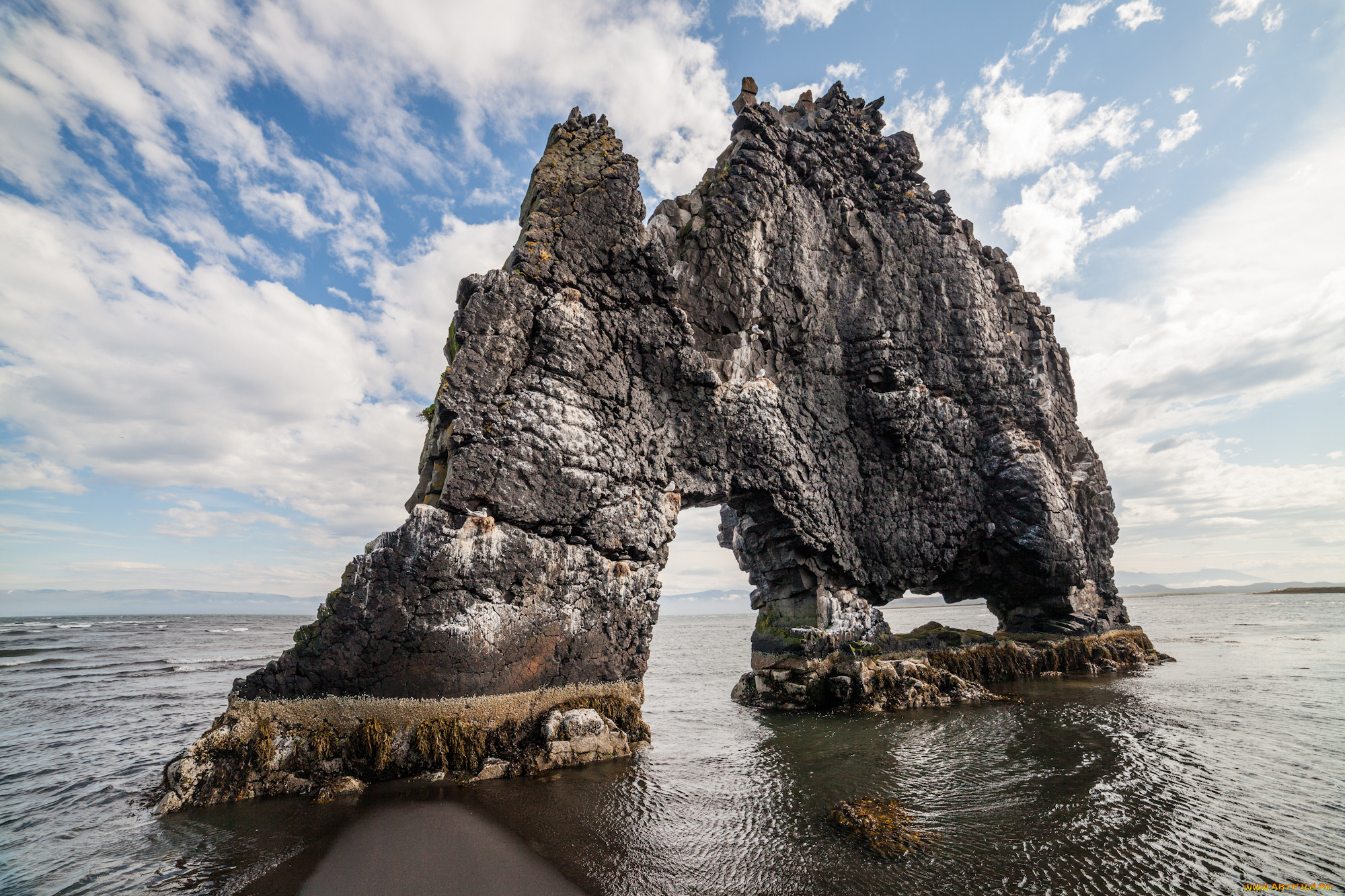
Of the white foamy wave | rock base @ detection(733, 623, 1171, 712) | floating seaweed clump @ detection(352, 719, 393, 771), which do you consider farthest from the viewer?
the white foamy wave

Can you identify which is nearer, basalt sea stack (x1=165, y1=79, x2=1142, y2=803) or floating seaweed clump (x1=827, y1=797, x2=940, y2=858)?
floating seaweed clump (x1=827, y1=797, x2=940, y2=858)

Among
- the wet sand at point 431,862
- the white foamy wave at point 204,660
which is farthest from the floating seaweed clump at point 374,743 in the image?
the white foamy wave at point 204,660

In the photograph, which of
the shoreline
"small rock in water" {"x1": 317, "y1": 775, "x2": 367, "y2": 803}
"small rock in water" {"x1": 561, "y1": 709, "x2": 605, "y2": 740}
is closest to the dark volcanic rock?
"small rock in water" {"x1": 561, "y1": 709, "x2": 605, "y2": 740}

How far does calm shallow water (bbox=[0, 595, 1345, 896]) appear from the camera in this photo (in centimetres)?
661

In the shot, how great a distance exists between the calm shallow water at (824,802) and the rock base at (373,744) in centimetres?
49

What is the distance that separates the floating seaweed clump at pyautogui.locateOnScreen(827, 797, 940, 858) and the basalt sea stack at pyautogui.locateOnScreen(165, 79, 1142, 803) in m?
5.23

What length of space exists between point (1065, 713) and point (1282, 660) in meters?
18.2

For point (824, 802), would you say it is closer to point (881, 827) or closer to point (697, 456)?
point (881, 827)

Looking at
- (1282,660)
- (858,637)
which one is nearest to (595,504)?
(858,637)

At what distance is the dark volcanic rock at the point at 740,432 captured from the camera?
1134 centimetres

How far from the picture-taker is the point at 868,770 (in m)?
10.5

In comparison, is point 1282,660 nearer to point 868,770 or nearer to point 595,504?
point 868,770

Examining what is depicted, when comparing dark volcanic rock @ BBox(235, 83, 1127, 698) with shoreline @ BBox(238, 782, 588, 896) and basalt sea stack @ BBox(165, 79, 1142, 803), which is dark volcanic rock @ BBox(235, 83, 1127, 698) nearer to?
basalt sea stack @ BBox(165, 79, 1142, 803)

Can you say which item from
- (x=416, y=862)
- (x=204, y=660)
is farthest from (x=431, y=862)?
(x=204, y=660)
